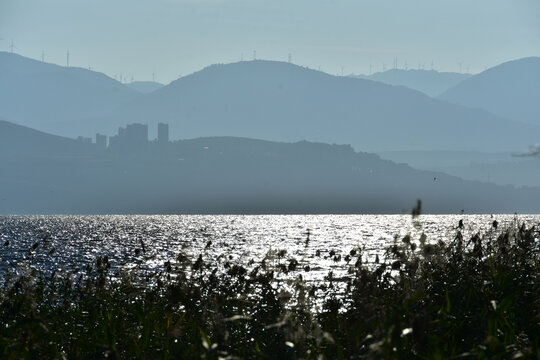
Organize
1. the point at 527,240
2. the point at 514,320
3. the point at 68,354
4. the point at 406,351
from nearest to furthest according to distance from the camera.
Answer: the point at 406,351 → the point at 514,320 → the point at 68,354 → the point at 527,240

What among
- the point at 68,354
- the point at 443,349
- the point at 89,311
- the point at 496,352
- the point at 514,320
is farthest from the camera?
the point at 89,311

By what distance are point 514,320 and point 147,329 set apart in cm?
688

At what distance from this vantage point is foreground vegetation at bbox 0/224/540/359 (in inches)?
328

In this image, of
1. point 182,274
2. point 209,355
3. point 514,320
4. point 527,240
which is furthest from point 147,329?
point 527,240

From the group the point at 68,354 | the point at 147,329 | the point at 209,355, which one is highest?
the point at 209,355

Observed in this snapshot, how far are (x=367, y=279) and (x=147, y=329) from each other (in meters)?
4.24

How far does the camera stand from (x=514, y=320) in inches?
510

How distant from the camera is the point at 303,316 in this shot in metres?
11.8

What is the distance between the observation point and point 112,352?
6977mm

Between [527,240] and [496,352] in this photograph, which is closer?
[496,352]

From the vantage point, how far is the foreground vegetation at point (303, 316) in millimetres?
8320

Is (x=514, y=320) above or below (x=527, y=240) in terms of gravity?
below

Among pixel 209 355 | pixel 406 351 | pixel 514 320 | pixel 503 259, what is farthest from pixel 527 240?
pixel 209 355

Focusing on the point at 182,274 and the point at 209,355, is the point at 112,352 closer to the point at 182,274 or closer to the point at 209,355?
the point at 209,355
